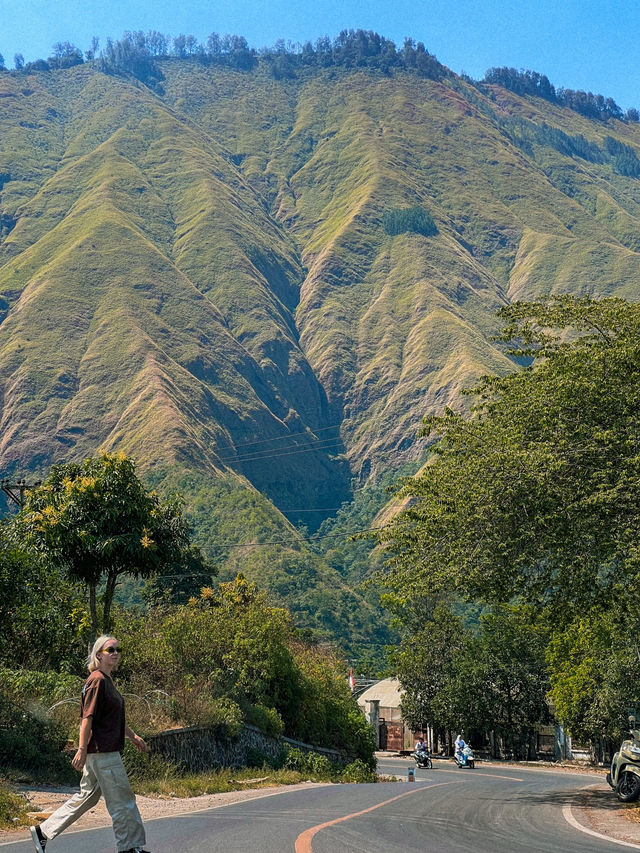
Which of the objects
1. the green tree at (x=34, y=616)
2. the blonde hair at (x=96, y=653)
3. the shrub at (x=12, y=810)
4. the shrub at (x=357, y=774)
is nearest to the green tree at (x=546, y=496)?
the green tree at (x=34, y=616)

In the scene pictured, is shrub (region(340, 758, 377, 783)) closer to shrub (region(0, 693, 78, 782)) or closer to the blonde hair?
shrub (region(0, 693, 78, 782))

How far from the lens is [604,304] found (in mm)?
20547

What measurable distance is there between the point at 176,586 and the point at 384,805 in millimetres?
44835

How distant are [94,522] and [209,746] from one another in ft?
20.4

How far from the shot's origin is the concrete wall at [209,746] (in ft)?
68.7

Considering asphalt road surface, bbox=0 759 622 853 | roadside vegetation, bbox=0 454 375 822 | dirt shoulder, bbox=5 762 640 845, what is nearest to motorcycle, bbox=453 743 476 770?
roadside vegetation, bbox=0 454 375 822

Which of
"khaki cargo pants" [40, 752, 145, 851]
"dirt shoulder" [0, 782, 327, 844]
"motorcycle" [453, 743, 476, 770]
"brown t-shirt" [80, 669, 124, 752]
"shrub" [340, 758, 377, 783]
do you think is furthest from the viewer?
"motorcycle" [453, 743, 476, 770]

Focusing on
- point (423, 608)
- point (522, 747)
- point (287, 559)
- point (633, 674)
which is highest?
point (287, 559)

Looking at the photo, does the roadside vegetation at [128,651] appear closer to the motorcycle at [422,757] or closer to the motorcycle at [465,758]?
the motorcycle at [422,757]

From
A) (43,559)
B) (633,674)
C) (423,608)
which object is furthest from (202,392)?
(43,559)

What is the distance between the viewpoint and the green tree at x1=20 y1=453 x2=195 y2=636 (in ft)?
80.9

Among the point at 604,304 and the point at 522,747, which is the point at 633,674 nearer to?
the point at 522,747

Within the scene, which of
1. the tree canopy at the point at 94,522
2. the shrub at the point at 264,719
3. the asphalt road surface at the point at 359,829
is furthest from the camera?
the shrub at the point at 264,719

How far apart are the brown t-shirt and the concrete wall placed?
39.0 ft
